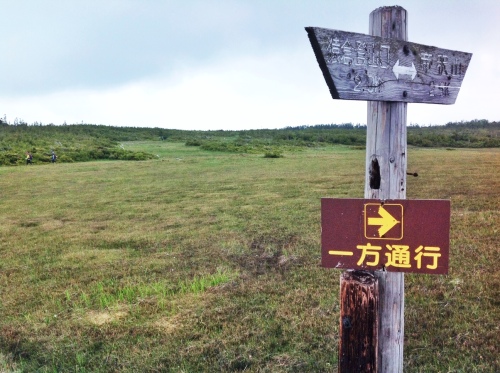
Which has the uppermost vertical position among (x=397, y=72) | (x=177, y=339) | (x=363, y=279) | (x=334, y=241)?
(x=397, y=72)

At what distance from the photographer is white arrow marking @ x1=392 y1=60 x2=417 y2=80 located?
287 cm

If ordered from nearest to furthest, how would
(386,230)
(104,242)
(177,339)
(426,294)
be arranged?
(386,230) → (177,339) → (426,294) → (104,242)

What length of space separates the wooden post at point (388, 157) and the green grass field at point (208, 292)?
1607 millimetres

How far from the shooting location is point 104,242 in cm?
1034

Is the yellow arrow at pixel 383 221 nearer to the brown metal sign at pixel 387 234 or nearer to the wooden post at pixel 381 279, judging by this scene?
the brown metal sign at pixel 387 234

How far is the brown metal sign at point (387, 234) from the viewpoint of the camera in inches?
109

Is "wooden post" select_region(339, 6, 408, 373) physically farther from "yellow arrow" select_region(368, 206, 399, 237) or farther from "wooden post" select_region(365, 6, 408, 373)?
"yellow arrow" select_region(368, 206, 399, 237)

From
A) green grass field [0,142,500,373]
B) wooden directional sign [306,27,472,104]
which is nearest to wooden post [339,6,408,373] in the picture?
wooden directional sign [306,27,472,104]

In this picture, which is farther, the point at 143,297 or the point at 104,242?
the point at 104,242

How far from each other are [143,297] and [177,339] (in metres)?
1.59

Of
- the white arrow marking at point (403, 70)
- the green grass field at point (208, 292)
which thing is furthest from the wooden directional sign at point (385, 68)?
the green grass field at point (208, 292)

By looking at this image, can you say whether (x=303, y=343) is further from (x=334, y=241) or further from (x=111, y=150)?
(x=111, y=150)

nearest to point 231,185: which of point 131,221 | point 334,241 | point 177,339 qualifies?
point 131,221

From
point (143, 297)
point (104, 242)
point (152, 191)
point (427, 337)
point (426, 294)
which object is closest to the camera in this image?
point (427, 337)
